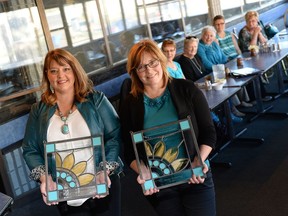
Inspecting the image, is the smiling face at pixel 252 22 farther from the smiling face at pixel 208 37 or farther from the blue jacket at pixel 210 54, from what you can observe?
the smiling face at pixel 208 37

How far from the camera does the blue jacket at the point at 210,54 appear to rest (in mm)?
5152

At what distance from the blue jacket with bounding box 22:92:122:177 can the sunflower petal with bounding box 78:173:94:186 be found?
15 cm

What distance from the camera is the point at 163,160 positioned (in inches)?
73.7

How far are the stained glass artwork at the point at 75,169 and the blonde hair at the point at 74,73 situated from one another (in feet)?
0.85

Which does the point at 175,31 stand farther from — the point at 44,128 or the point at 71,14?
the point at 44,128

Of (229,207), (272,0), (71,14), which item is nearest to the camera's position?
(229,207)

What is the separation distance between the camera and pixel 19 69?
4.09m

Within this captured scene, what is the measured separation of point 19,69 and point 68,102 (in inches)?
88.4

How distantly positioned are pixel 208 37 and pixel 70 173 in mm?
3848

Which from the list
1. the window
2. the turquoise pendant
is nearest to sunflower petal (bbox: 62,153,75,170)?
the turquoise pendant

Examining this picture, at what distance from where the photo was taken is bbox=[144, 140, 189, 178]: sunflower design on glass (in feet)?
6.10

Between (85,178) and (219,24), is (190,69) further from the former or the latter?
(85,178)

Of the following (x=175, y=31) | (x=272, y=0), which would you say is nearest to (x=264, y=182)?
(x=175, y=31)

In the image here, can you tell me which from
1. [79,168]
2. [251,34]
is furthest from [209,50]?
[79,168]
